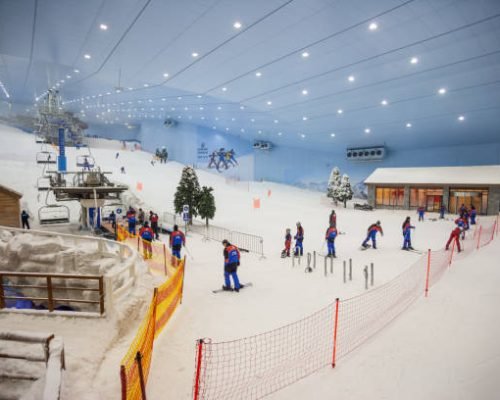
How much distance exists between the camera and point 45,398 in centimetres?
319

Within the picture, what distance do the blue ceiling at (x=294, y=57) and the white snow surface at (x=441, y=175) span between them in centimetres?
257

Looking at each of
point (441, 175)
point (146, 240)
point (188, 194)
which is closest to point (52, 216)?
point (188, 194)

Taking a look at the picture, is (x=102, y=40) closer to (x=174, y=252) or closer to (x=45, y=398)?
(x=174, y=252)

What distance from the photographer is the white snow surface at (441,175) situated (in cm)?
2323

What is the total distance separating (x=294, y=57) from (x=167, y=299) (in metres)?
14.7

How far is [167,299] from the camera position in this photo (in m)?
6.11

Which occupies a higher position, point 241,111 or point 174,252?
point 241,111

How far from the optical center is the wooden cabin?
14703mm

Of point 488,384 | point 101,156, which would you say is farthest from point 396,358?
point 101,156

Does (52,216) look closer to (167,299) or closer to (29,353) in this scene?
(167,299)

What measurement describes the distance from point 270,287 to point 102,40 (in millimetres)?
17581

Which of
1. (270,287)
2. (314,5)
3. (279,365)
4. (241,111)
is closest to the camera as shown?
(279,365)

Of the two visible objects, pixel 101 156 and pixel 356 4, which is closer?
pixel 356 4

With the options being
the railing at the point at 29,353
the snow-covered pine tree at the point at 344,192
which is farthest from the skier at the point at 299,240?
the snow-covered pine tree at the point at 344,192
